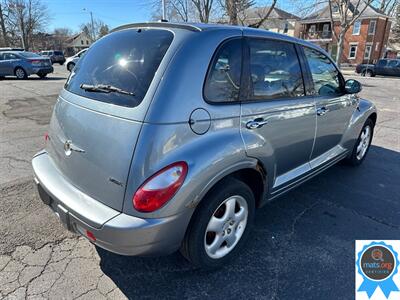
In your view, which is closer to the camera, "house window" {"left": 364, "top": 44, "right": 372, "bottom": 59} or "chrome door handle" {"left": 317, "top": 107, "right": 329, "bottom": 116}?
"chrome door handle" {"left": 317, "top": 107, "right": 329, "bottom": 116}

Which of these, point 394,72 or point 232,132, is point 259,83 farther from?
point 394,72

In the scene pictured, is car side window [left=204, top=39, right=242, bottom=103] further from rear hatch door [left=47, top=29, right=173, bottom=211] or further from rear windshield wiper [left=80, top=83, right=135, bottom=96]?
rear windshield wiper [left=80, top=83, right=135, bottom=96]

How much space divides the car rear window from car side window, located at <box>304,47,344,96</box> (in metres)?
1.77

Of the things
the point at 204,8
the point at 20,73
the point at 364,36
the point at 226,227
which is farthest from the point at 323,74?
the point at 364,36

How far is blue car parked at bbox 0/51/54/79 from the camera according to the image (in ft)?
50.3

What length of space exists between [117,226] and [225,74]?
1308 mm

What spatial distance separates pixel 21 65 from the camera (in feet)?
50.3

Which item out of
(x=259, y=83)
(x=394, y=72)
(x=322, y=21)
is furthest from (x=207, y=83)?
(x=322, y=21)

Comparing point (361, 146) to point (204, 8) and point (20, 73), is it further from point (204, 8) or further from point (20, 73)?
point (204, 8)

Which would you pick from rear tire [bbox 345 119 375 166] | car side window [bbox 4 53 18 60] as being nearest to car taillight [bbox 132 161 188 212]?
rear tire [bbox 345 119 375 166]

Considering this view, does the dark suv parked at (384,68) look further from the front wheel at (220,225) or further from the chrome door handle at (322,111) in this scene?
the front wheel at (220,225)

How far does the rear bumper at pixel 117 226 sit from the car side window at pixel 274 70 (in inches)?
48.6

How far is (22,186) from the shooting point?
11.7ft

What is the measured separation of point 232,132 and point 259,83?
1.98 feet
